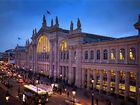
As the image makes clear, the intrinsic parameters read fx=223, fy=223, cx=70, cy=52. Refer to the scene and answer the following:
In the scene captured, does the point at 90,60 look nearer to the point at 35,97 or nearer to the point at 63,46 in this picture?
the point at 63,46

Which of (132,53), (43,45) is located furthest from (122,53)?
(43,45)

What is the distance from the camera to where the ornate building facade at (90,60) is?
152 feet

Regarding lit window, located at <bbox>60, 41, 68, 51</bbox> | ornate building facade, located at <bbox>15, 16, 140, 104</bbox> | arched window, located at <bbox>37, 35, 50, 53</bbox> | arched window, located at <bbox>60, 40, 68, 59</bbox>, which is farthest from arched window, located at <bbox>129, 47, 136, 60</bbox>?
arched window, located at <bbox>37, 35, 50, 53</bbox>

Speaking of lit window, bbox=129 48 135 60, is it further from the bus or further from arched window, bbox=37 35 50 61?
arched window, bbox=37 35 50 61

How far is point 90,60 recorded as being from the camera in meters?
60.8

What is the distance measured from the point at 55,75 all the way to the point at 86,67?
77.8 feet

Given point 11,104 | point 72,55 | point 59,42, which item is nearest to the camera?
point 11,104

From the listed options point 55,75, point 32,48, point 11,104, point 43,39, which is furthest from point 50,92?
point 32,48

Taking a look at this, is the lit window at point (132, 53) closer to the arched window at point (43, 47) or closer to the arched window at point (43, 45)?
the arched window at point (43, 47)

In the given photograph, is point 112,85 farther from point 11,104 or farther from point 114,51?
point 11,104

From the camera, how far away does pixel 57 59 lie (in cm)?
8262

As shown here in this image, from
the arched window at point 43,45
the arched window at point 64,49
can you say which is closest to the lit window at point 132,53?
the arched window at point 64,49

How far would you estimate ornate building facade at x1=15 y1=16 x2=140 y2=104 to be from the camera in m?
46.5

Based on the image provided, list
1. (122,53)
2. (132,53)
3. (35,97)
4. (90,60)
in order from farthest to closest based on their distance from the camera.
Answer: (90,60)
(122,53)
(132,53)
(35,97)
